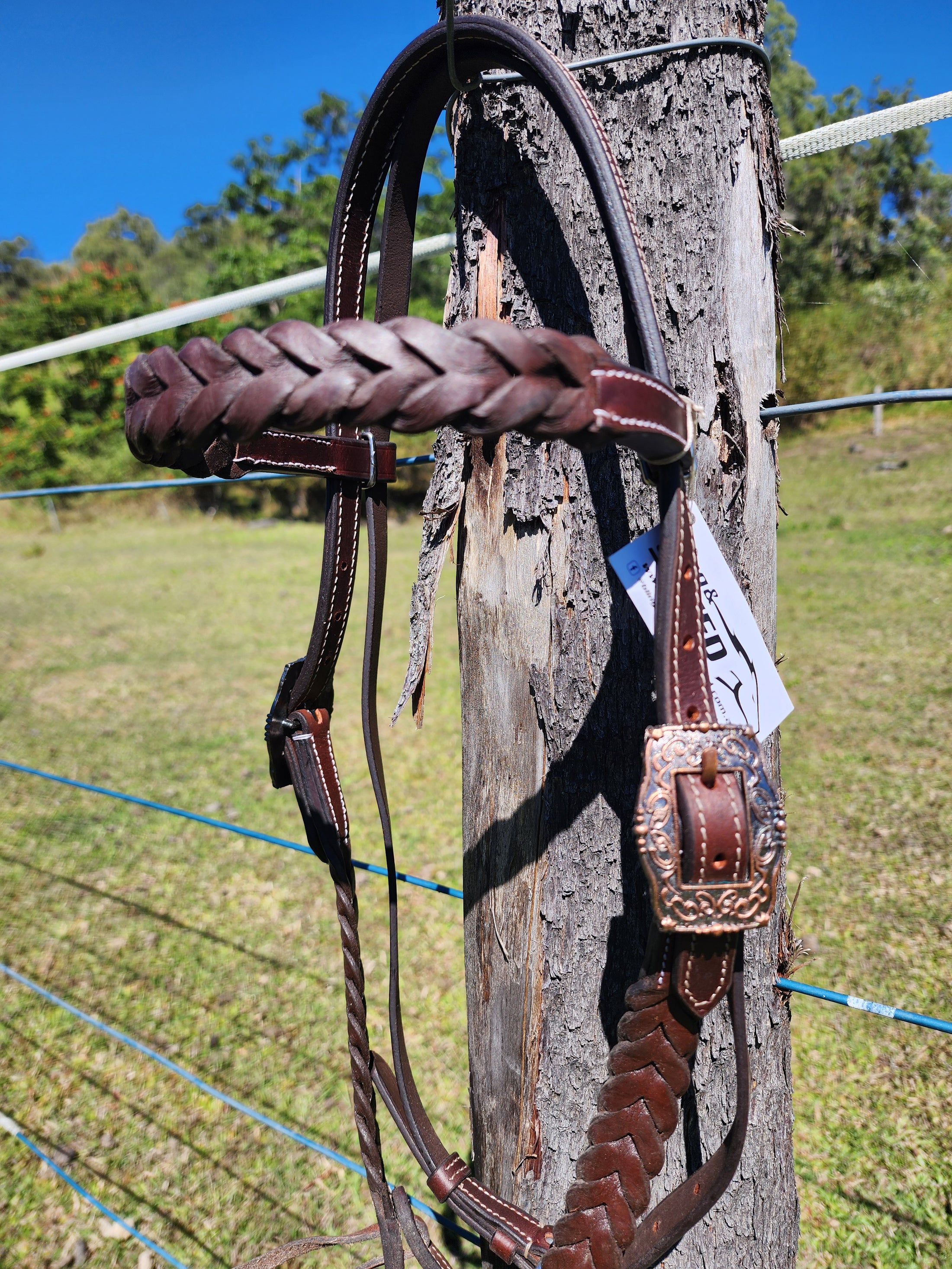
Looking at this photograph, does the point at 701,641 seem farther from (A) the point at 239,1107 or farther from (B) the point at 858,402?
(A) the point at 239,1107

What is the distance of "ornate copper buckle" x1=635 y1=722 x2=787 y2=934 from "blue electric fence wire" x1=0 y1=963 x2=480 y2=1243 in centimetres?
58

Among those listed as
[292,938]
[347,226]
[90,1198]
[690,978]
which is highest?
[347,226]

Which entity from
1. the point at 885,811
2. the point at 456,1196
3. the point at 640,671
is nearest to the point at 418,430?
the point at 640,671

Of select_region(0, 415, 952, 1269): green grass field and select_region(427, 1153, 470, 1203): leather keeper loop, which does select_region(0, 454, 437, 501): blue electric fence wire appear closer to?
select_region(427, 1153, 470, 1203): leather keeper loop

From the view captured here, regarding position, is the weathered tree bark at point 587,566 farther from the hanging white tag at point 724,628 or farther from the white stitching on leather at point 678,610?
the white stitching on leather at point 678,610

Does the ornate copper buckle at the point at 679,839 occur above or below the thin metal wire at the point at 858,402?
→ below

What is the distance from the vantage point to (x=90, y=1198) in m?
1.57

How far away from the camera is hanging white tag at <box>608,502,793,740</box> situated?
30.6 inches

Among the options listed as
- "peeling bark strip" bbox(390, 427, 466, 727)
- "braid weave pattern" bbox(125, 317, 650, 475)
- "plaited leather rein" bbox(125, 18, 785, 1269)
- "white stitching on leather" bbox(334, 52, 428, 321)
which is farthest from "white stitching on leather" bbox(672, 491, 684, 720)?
"white stitching on leather" bbox(334, 52, 428, 321)

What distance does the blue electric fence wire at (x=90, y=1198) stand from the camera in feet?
5.04

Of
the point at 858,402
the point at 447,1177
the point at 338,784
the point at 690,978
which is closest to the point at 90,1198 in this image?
the point at 447,1177

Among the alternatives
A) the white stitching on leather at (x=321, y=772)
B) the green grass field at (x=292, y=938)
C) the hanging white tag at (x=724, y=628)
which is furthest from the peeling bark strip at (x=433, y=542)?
the green grass field at (x=292, y=938)

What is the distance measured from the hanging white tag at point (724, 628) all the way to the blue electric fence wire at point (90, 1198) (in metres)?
1.41

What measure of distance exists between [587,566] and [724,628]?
0.18m
